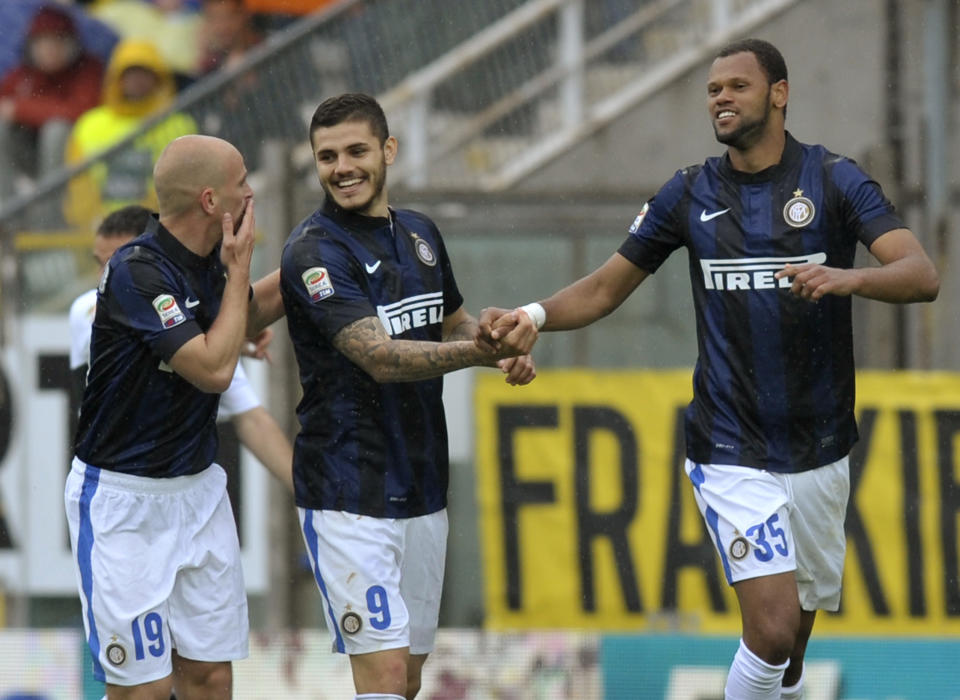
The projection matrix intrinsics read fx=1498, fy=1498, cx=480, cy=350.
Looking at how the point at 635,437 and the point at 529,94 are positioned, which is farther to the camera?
the point at 529,94

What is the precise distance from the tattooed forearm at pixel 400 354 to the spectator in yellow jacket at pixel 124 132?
2.90 m

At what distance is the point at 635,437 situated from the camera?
7059 mm

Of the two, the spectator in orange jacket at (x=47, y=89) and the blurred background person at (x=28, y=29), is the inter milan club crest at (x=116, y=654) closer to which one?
the spectator in orange jacket at (x=47, y=89)

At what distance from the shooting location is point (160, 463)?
485cm

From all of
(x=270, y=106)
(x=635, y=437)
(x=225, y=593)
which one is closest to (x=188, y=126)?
(x=270, y=106)

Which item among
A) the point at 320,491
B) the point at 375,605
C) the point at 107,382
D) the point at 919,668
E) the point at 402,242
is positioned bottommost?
the point at 919,668

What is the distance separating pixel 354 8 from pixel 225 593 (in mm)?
3637

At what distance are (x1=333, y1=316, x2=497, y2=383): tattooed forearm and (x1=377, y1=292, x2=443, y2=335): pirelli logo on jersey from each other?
17 cm

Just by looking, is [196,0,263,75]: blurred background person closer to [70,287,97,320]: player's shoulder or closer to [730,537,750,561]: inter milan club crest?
[70,287,97,320]: player's shoulder

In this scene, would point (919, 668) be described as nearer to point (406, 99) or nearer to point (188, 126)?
point (406, 99)

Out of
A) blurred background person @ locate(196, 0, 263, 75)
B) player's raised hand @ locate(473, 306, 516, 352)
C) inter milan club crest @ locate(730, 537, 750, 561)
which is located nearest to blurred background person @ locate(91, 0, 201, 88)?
blurred background person @ locate(196, 0, 263, 75)

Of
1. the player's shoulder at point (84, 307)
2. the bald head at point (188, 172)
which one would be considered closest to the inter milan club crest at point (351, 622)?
the bald head at point (188, 172)

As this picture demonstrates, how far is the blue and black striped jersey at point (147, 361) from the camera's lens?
4676mm

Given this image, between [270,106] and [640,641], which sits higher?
[270,106]
